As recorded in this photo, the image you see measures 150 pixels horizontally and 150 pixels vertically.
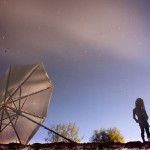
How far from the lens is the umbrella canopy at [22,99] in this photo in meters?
8.46

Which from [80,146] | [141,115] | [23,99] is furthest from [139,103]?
[80,146]

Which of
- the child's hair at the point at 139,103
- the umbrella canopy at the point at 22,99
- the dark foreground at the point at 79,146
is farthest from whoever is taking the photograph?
the child's hair at the point at 139,103

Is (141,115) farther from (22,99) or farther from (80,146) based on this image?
(80,146)

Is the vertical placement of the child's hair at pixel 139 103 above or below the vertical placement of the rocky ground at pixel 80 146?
above

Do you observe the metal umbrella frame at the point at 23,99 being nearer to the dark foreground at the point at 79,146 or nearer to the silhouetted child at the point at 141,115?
the silhouetted child at the point at 141,115

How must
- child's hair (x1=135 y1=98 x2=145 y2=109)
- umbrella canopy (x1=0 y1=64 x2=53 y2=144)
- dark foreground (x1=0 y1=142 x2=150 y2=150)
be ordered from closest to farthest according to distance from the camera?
dark foreground (x1=0 y1=142 x2=150 y2=150), umbrella canopy (x1=0 y1=64 x2=53 y2=144), child's hair (x1=135 y1=98 x2=145 y2=109)

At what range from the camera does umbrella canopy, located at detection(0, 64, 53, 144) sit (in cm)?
846

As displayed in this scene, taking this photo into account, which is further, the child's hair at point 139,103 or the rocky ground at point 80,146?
the child's hair at point 139,103

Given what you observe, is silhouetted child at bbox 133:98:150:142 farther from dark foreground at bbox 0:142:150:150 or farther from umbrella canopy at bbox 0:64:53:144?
dark foreground at bbox 0:142:150:150

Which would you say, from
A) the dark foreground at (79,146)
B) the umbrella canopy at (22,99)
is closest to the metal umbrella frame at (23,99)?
the umbrella canopy at (22,99)

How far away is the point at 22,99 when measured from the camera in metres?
10.2

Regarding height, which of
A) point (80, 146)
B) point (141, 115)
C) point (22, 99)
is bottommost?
point (80, 146)

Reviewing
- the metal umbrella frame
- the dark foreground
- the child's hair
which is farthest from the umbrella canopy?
the dark foreground

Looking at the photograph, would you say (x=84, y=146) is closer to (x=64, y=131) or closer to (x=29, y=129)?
(x=29, y=129)
